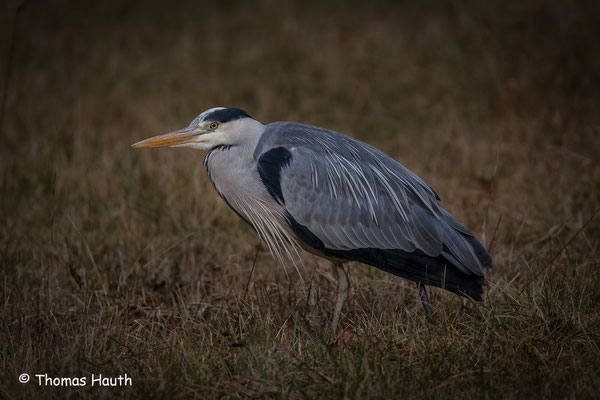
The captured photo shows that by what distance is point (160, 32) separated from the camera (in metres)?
10.4

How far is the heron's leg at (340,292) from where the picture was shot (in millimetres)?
4207

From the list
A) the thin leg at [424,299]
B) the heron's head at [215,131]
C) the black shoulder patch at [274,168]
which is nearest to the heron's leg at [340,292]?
the thin leg at [424,299]

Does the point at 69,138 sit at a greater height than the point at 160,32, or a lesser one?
lesser

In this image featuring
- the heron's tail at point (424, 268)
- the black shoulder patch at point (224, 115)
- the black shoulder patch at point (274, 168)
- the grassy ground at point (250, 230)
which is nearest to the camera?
the grassy ground at point (250, 230)

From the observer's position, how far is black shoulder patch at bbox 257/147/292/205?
4250mm

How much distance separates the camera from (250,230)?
5.82 metres

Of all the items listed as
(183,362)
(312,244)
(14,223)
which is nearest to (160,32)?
(14,223)

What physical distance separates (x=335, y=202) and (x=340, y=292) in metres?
0.52

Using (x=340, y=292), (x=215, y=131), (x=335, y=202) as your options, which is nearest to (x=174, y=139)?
(x=215, y=131)

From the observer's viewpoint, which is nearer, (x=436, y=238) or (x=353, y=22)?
(x=436, y=238)

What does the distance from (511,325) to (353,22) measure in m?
6.91

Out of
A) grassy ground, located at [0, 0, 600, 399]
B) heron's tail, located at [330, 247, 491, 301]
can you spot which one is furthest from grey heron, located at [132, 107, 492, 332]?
grassy ground, located at [0, 0, 600, 399]

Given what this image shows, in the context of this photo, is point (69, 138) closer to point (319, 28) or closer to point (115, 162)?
point (115, 162)

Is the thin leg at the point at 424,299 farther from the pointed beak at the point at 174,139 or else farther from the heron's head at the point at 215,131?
the pointed beak at the point at 174,139
